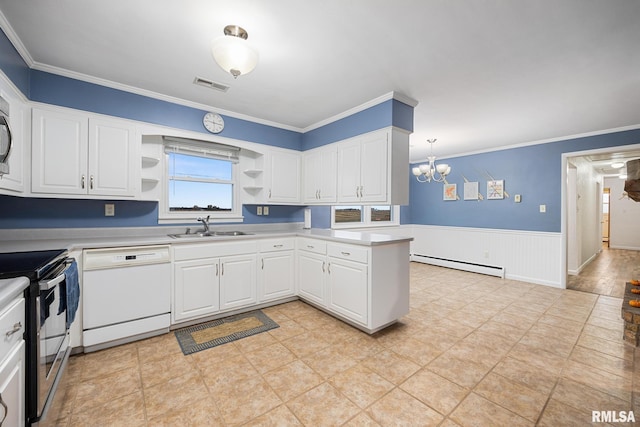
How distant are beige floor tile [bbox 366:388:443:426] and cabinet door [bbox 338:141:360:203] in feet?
6.48

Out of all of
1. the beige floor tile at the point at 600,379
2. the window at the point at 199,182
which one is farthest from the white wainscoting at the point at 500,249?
the window at the point at 199,182

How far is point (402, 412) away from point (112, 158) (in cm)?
323

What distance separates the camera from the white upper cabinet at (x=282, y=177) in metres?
3.70

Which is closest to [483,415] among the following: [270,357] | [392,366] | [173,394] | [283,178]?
[392,366]

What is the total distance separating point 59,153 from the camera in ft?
7.82

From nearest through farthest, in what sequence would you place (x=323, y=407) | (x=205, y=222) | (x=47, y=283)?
(x=47, y=283)
(x=323, y=407)
(x=205, y=222)

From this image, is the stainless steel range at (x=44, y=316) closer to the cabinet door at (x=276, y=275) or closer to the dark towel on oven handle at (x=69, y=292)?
the dark towel on oven handle at (x=69, y=292)

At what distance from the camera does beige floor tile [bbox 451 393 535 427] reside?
1.57m

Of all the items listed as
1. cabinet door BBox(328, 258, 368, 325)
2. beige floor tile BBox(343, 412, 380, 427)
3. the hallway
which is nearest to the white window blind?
cabinet door BBox(328, 258, 368, 325)

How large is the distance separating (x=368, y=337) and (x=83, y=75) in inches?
144

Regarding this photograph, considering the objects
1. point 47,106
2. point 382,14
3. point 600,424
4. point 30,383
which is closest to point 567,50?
point 382,14

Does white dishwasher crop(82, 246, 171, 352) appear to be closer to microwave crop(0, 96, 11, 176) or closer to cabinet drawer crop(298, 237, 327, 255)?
microwave crop(0, 96, 11, 176)

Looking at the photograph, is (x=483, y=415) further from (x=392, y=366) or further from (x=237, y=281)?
(x=237, y=281)

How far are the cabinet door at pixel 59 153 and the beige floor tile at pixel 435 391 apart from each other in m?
3.24
